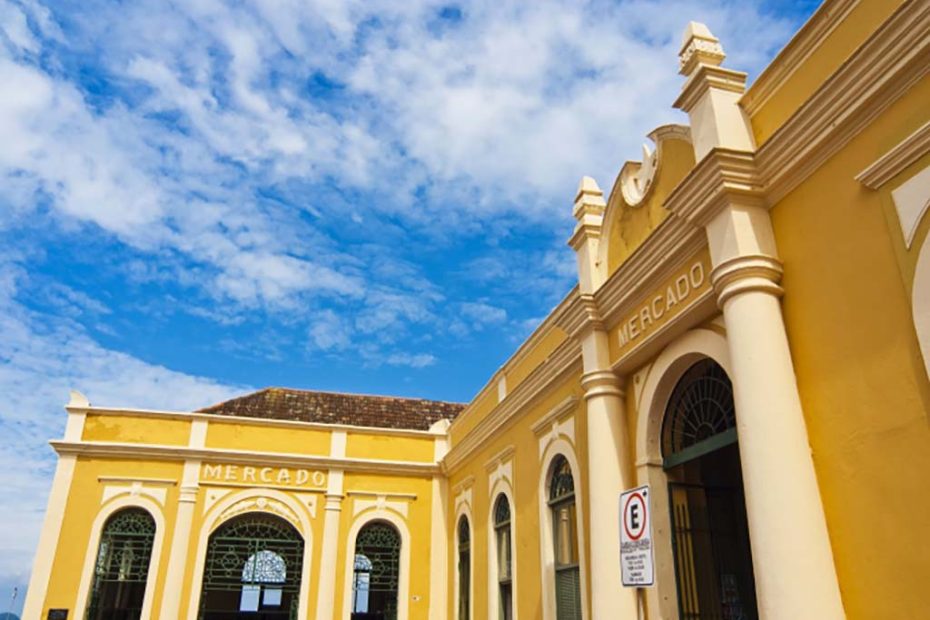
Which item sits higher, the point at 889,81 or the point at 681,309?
the point at 889,81

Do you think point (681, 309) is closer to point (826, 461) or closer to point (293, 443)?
point (826, 461)

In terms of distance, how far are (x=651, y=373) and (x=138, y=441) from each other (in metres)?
10.2

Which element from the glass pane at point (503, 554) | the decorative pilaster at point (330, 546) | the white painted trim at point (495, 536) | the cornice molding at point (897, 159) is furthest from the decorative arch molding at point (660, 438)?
the decorative pilaster at point (330, 546)

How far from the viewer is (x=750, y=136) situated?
5.55 metres

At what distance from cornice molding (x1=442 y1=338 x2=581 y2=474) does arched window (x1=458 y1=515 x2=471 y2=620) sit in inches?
47.8

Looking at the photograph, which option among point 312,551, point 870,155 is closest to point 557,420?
point 870,155

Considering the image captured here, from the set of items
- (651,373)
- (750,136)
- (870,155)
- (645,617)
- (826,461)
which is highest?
(750,136)

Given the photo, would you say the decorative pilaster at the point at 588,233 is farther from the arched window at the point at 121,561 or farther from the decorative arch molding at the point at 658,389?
the arched window at the point at 121,561

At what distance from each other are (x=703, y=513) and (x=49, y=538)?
1076 cm

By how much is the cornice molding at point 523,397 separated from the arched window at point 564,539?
3.42 ft

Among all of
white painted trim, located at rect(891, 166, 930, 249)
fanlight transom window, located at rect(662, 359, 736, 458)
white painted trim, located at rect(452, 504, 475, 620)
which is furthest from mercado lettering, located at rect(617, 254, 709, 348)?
white painted trim, located at rect(452, 504, 475, 620)

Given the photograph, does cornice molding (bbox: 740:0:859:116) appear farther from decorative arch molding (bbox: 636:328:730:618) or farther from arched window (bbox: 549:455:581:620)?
arched window (bbox: 549:455:581:620)

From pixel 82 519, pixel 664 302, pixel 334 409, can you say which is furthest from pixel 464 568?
pixel 664 302

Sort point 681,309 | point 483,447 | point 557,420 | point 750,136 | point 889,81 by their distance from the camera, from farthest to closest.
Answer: point 483,447
point 557,420
point 681,309
point 750,136
point 889,81
